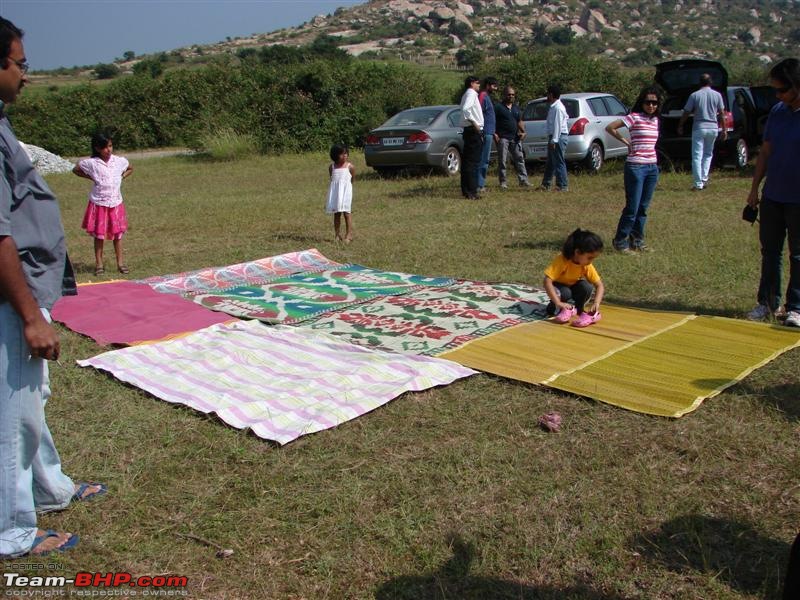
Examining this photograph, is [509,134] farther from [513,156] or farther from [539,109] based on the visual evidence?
[539,109]

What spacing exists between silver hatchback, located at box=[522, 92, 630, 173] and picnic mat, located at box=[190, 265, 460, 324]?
818 centimetres

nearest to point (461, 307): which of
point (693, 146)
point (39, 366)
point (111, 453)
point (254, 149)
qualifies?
point (111, 453)

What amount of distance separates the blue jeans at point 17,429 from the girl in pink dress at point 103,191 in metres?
5.49

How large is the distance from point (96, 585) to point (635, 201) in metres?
6.66

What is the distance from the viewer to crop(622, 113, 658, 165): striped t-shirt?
7.96 meters

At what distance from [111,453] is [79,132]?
79.8ft

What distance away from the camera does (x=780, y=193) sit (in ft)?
18.4

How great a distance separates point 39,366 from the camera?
2865 millimetres

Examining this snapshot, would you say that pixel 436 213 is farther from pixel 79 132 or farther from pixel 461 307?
pixel 79 132

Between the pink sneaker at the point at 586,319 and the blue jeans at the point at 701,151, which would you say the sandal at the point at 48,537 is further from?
the blue jeans at the point at 701,151

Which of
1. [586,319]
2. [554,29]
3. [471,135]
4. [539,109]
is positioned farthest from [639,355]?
[554,29]

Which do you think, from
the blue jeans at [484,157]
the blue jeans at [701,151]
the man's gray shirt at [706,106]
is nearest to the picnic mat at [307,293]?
the blue jeans at [484,157]

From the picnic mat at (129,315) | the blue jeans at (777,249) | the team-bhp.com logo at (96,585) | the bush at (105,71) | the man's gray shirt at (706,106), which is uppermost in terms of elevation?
the bush at (105,71)

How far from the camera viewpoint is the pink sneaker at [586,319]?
18.9 ft
